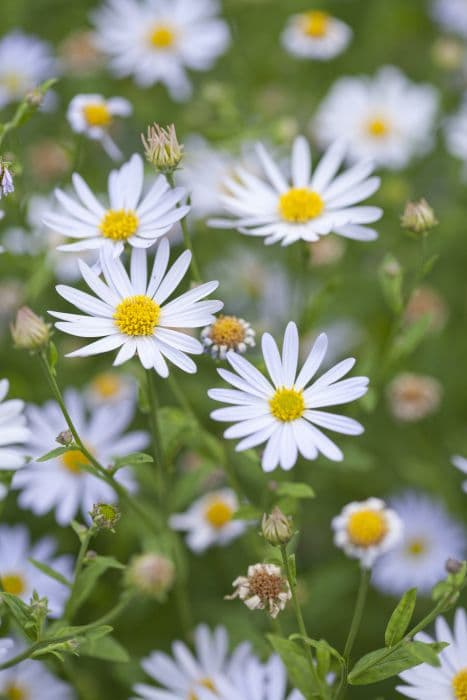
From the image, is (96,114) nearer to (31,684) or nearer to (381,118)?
(31,684)

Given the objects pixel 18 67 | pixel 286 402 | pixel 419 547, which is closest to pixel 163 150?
pixel 286 402

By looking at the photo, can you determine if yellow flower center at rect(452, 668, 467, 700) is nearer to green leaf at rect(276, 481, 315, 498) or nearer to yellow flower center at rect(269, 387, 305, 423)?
green leaf at rect(276, 481, 315, 498)

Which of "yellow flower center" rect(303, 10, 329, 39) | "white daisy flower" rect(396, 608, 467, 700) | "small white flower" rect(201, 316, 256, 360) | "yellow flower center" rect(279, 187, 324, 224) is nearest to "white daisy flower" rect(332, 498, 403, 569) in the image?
"white daisy flower" rect(396, 608, 467, 700)

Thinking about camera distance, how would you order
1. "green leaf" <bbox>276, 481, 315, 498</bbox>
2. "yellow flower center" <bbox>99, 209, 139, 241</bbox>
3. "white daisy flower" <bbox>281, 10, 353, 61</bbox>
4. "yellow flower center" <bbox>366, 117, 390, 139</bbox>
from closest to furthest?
"green leaf" <bbox>276, 481, 315, 498</bbox> < "yellow flower center" <bbox>99, 209, 139, 241</bbox> < "white daisy flower" <bbox>281, 10, 353, 61</bbox> < "yellow flower center" <bbox>366, 117, 390, 139</bbox>

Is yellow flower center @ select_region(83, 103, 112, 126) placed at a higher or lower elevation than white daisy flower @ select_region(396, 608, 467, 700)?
higher

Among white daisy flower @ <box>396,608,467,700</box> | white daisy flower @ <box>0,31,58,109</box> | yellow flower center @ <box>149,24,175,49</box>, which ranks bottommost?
white daisy flower @ <box>396,608,467,700</box>

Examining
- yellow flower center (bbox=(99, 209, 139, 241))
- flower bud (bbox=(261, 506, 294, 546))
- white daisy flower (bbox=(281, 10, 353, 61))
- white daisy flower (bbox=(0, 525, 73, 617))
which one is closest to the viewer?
flower bud (bbox=(261, 506, 294, 546))

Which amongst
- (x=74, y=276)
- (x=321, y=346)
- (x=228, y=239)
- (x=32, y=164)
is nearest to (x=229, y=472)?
(x=321, y=346)

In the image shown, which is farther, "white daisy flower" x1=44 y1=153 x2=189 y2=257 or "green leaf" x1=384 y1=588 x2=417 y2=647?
"white daisy flower" x1=44 y1=153 x2=189 y2=257
